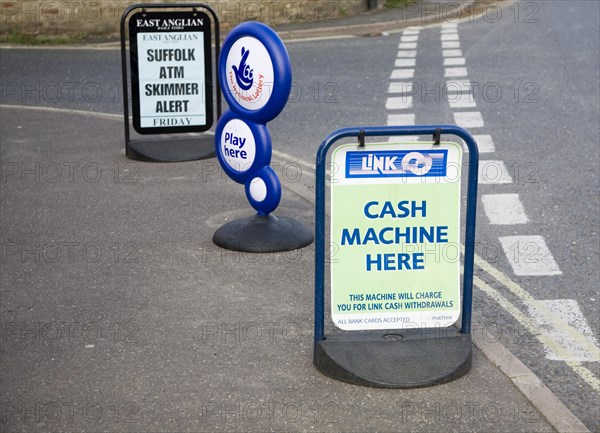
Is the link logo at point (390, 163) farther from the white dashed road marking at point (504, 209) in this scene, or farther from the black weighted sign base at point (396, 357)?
the white dashed road marking at point (504, 209)

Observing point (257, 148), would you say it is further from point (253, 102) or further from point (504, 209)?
point (504, 209)

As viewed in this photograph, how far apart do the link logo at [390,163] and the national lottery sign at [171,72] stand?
18.7 feet

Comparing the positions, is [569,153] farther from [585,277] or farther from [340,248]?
[340,248]

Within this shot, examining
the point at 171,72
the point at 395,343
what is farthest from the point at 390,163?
the point at 171,72

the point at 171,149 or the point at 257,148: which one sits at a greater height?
the point at 257,148

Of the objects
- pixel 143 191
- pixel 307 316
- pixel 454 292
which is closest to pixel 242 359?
pixel 307 316

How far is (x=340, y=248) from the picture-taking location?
5.68 meters

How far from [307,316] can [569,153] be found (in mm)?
5495

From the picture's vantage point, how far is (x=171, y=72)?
11.0 metres

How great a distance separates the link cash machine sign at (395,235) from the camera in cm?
561

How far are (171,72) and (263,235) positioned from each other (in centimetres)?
352

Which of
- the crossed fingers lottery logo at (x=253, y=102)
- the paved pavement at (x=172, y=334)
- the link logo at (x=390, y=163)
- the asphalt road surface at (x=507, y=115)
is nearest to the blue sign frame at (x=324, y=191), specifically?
the link logo at (x=390, y=163)

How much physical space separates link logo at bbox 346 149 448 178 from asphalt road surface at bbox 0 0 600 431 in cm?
137

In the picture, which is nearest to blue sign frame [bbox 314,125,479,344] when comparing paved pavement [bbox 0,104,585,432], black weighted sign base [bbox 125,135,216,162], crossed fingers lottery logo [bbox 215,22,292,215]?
paved pavement [bbox 0,104,585,432]
